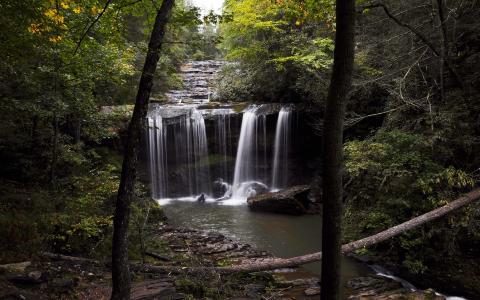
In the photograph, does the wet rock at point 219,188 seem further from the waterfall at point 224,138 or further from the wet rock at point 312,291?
the wet rock at point 312,291

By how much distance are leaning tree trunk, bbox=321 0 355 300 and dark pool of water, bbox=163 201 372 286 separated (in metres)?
5.34

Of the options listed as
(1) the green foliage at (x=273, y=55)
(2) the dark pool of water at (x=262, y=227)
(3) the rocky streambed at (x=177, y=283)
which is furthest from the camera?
(1) the green foliage at (x=273, y=55)

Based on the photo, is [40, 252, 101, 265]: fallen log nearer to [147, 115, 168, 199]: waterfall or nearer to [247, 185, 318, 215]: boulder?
[247, 185, 318, 215]: boulder

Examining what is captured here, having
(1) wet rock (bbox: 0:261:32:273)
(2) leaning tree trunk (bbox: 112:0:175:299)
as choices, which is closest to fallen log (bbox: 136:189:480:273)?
(2) leaning tree trunk (bbox: 112:0:175:299)

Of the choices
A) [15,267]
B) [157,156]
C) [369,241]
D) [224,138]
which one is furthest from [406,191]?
[157,156]

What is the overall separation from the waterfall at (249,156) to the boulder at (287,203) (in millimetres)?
2719

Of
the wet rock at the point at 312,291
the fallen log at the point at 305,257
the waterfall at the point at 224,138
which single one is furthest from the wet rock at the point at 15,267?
the waterfall at the point at 224,138

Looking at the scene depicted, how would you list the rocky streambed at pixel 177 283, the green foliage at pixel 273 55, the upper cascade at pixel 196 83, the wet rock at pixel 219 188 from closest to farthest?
1. the rocky streambed at pixel 177 283
2. the green foliage at pixel 273 55
3. the wet rock at pixel 219 188
4. the upper cascade at pixel 196 83

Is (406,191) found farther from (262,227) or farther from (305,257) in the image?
(262,227)

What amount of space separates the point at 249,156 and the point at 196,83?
902 centimetres

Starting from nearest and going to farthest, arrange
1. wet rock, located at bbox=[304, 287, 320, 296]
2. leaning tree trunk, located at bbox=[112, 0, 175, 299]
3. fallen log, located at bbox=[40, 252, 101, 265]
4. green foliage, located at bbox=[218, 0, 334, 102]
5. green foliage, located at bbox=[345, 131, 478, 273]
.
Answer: leaning tree trunk, located at bbox=[112, 0, 175, 299], fallen log, located at bbox=[40, 252, 101, 265], wet rock, located at bbox=[304, 287, 320, 296], green foliage, located at bbox=[345, 131, 478, 273], green foliage, located at bbox=[218, 0, 334, 102]

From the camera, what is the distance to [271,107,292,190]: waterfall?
16.8 metres

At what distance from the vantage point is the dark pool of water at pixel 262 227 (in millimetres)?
9906

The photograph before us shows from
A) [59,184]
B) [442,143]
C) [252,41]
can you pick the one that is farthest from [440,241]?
[252,41]
